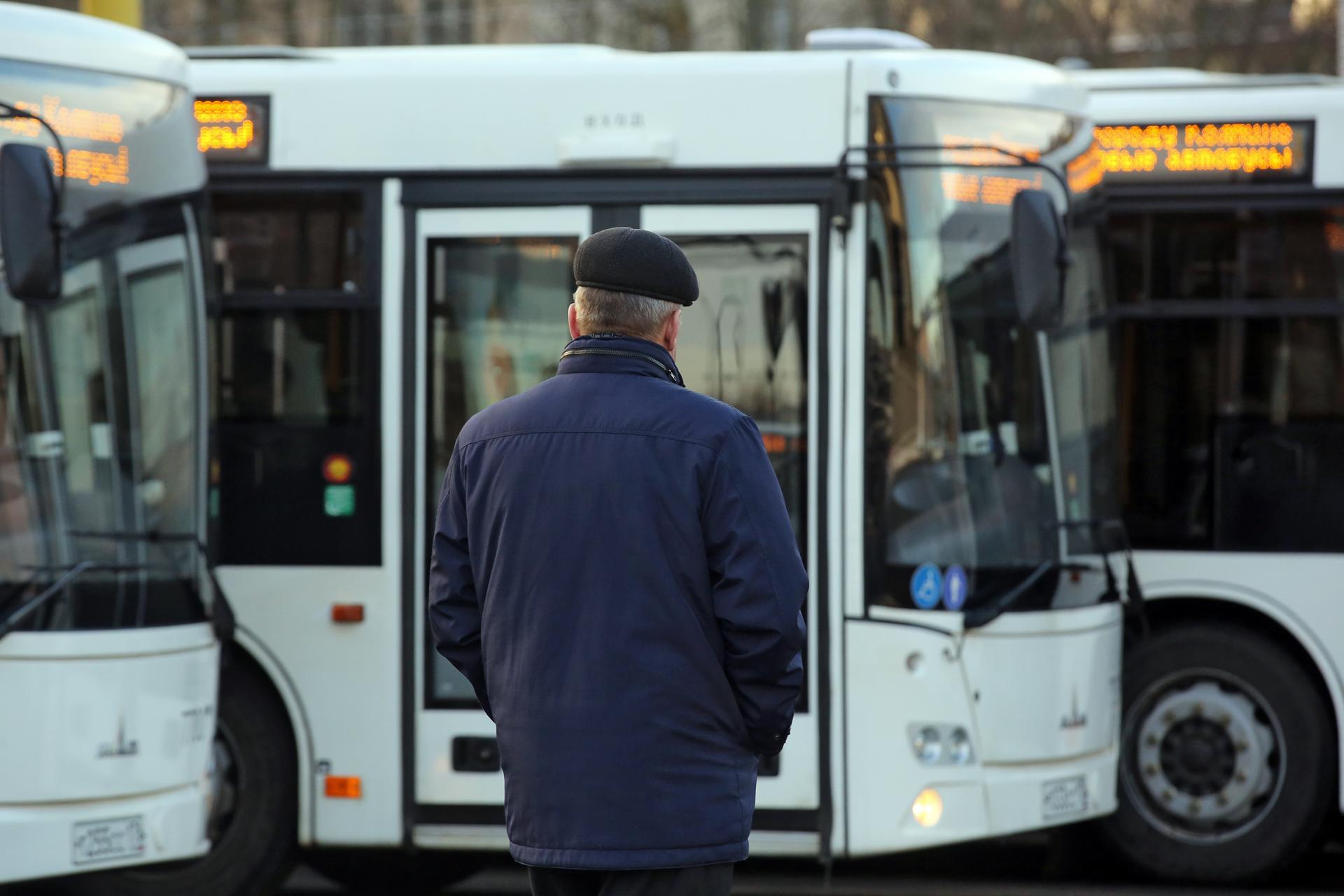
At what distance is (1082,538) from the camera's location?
20.4 ft

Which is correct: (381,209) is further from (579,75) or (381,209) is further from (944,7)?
(944,7)

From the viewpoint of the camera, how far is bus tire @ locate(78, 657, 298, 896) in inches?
247

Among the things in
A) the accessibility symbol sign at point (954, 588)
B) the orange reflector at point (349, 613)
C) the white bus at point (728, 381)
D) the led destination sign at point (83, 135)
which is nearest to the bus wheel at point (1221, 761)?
the white bus at point (728, 381)

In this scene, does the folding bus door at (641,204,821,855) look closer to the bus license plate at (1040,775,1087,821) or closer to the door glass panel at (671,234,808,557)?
the door glass panel at (671,234,808,557)

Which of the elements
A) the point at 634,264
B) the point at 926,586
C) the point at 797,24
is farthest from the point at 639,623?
the point at 797,24

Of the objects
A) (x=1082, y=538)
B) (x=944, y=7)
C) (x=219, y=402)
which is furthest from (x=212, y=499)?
(x=944, y=7)

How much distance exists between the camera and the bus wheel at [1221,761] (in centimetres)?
676

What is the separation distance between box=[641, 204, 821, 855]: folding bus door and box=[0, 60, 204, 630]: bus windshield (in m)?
1.61

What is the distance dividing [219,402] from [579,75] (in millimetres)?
1739

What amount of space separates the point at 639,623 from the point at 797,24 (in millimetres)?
22107

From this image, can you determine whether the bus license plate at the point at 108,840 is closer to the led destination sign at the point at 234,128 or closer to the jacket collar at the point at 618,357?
the led destination sign at the point at 234,128

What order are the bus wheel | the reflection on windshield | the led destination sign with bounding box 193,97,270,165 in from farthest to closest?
the bus wheel
the led destination sign with bounding box 193,97,270,165
the reflection on windshield

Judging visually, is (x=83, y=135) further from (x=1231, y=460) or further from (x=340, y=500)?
(x=1231, y=460)

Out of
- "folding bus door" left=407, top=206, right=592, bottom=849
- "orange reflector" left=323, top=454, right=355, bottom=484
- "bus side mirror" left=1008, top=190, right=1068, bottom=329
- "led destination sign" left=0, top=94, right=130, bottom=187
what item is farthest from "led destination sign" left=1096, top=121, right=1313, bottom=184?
"led destination sign" left=0, top=94, right=130, bottom=187
